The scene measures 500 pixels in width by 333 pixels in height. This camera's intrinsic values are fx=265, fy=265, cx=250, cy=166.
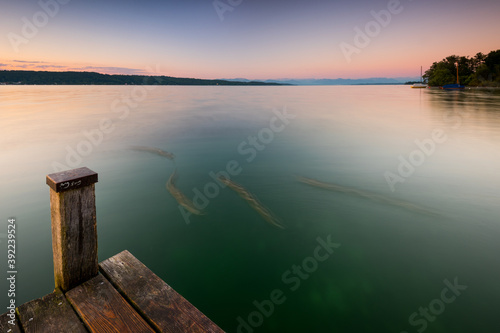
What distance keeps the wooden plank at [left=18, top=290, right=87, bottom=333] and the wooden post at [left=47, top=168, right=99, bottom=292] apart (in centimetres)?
17

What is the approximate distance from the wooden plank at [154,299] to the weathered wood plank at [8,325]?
0.76 m

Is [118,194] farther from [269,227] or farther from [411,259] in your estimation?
[411,259]

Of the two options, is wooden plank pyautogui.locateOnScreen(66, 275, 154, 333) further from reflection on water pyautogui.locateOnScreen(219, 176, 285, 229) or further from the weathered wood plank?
reflection on water pyautogui.locateOnScreen(219, 176, 285, 229)

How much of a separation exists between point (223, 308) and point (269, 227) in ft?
7.17

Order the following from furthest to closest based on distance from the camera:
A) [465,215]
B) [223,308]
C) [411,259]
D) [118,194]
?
[118,194], [465,215], [411,259], [223,308]

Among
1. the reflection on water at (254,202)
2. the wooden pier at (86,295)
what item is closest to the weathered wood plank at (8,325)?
the wooden pier at (86,295)

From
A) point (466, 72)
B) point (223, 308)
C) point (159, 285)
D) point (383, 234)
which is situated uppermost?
point (466, 72)

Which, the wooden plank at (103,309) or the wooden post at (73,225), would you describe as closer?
the wooden plank at (103,309)

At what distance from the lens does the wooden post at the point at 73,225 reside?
2.39 metres

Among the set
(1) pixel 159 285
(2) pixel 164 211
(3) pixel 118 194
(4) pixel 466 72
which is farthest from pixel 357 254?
(4) pixel 466 72

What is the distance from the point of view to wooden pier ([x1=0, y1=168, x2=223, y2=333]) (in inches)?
89.7

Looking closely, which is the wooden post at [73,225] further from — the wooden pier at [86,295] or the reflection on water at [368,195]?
the reflection on water at [368,195]

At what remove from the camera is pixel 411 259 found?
4.44 m

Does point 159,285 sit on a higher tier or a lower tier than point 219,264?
higher
